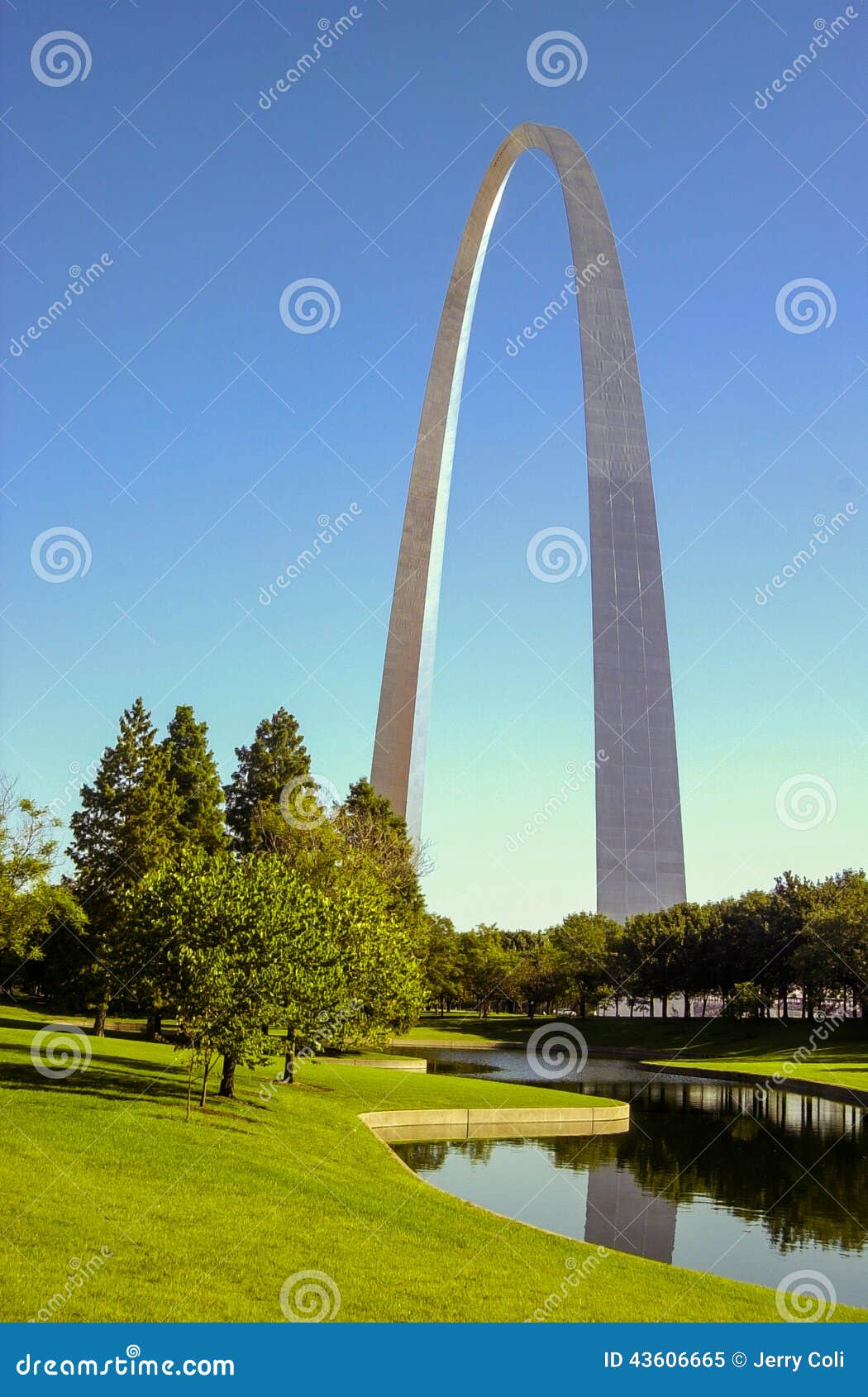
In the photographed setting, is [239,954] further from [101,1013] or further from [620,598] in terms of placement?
[620,598]

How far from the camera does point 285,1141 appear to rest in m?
18.0

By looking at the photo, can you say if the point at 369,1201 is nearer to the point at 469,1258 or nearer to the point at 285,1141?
the point at 469,1258

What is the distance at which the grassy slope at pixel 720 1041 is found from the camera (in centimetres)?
3838

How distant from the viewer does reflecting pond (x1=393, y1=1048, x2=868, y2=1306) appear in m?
14.2

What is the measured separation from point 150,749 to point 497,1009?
67.5m

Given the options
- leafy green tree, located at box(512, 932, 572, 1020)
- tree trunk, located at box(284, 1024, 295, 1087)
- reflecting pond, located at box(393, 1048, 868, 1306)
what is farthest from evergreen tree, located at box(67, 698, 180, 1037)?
leafy green tree, located at box(512, 932, 572, 1020)
